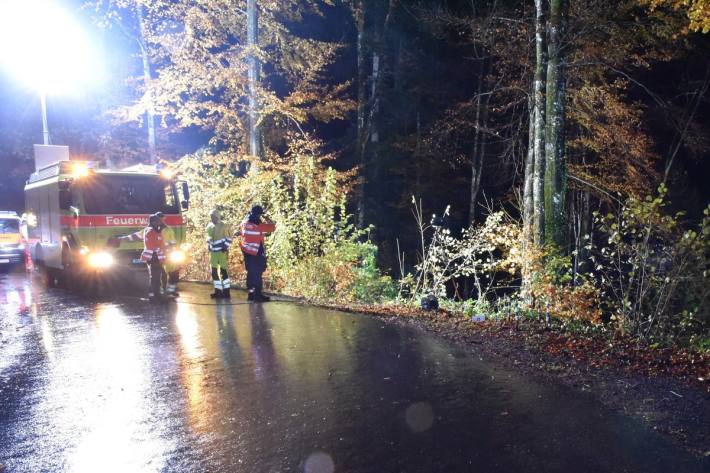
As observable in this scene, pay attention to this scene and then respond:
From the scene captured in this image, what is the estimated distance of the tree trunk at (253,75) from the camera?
679 inches

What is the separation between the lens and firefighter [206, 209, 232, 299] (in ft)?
38.8

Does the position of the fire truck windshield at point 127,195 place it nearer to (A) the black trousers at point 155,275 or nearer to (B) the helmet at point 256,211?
(A) the black trousers at point 155,275

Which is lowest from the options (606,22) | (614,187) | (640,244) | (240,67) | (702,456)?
(702,456)

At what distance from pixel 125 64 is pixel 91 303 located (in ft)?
78.6

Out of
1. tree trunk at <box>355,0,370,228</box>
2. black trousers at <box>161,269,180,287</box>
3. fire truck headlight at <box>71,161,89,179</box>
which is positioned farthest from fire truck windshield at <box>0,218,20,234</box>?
tree trunk at <box>355,0,370,228</box>

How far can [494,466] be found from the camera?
404 cm

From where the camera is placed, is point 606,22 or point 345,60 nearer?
point 606,22

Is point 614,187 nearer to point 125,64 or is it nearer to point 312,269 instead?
point 312,269

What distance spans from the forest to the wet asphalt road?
9.52ft

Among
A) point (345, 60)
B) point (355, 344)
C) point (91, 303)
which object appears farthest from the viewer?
point (345, 60)

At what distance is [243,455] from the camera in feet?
14.1

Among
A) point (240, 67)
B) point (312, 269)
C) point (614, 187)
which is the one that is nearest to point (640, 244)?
point (312, 269)

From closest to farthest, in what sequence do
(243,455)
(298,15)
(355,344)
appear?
(243,455) < (355,344) < (298,15)

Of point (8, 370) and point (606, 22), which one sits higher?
point (606, 22)
